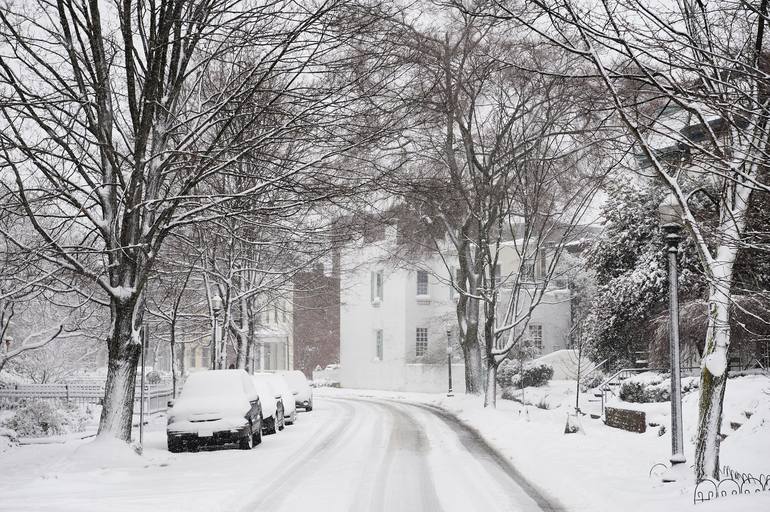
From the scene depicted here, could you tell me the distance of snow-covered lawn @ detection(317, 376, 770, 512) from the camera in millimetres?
10844

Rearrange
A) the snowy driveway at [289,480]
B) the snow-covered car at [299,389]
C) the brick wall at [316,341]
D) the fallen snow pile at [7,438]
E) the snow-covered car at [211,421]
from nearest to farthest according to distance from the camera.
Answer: the snowy driveway at [289,480] < the snow-covered car at [211,421] < the fallen snow pile at [7,438] < the snow-covered car at [299,389] < the brick wall at [316,341]

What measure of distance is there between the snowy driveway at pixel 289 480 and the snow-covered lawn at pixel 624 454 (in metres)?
0.66

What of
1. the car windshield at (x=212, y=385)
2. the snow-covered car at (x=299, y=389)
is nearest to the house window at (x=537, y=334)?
the snow-covered car at (x=299, y=389)

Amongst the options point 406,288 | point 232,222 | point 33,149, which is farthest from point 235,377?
point 406,288

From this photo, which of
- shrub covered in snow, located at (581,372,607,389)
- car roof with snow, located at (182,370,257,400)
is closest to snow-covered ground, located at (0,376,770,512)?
car roof with snow, located at (182,370,257,400)

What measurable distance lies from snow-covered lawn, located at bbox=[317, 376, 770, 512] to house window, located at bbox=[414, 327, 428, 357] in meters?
32.2

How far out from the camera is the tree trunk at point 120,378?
16219 millimetres

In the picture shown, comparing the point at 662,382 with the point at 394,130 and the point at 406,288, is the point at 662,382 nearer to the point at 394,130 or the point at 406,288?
the point at 394,130

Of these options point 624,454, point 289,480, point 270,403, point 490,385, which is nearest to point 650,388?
point 490,385

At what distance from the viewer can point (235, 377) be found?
20.8 metres

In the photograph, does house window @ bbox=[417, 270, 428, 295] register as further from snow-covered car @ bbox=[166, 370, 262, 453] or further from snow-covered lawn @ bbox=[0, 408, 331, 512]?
snow-covered car @ bbox=[166, 370, 262, 453]

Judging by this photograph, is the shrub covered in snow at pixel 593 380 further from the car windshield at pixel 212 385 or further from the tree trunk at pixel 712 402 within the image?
the tree trunk at pixel 712 402

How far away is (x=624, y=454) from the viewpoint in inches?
658

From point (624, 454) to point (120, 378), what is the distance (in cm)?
968
